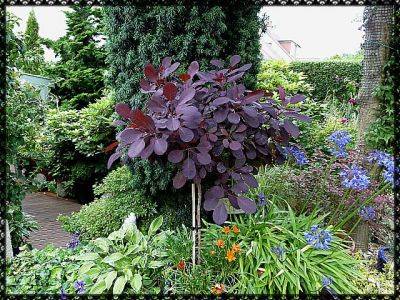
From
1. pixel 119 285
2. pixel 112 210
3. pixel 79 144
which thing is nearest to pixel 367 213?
pixel 119 285

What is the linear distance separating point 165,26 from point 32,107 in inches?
49.8

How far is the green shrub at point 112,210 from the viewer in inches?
123

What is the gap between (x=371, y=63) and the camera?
2.96 metres

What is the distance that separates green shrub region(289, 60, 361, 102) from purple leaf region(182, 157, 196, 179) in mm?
8057

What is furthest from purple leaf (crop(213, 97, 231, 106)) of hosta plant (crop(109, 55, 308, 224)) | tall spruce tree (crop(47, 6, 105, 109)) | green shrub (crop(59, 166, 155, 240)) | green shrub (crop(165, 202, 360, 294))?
tall spruce tree (crop(47, 6, 105, 109))

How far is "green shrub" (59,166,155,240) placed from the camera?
3117 mm

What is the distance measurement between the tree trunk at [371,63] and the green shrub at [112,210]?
5.18 feet

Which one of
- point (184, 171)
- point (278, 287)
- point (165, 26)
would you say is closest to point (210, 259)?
point (278, 287)

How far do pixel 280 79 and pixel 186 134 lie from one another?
15.5 feet

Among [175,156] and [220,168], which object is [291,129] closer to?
[220,168]

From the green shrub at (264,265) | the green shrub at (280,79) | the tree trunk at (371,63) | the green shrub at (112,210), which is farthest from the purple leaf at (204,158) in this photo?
the green shrub at (280,79)

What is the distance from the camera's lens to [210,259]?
2346 mm

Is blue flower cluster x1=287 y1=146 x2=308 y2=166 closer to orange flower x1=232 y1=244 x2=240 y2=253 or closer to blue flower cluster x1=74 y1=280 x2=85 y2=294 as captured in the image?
orange flower x1=232 y1=244 x2=240 y2=253

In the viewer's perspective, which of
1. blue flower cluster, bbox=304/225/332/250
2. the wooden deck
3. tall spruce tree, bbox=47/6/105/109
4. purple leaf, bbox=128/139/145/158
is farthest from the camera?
tall spruce tree, bbox=47/6/105/109
